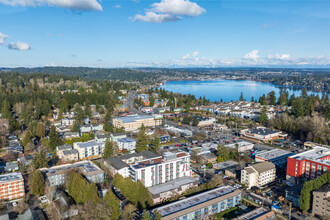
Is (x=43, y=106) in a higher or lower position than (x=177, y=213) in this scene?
higher

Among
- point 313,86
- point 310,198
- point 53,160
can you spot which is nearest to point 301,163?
point 310,198

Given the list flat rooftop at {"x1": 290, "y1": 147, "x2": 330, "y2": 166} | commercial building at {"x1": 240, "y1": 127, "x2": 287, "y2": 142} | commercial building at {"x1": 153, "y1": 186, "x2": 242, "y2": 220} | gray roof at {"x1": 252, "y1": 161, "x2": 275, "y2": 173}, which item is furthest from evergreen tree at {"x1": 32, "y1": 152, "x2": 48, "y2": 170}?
commercial building at {"x1": 240, "y1": 127, "x2": 287, "y2": 142}

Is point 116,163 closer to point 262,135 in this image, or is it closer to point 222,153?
point 222,153

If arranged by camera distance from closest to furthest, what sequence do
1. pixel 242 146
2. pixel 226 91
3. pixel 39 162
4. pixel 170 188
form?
1. pixel 170 188
2. pixel 39 162
3. pixel 242 146
4. pixel 226 91

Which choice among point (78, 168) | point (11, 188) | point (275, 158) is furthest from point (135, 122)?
point (11, 188)

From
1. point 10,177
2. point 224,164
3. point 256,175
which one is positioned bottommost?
point 224,164

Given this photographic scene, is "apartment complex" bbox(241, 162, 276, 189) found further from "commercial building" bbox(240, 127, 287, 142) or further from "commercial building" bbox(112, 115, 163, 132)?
"commercial building" bbox(112, 115, 163, 132)

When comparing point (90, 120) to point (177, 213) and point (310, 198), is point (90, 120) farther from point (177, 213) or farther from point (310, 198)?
point (310, 198)
